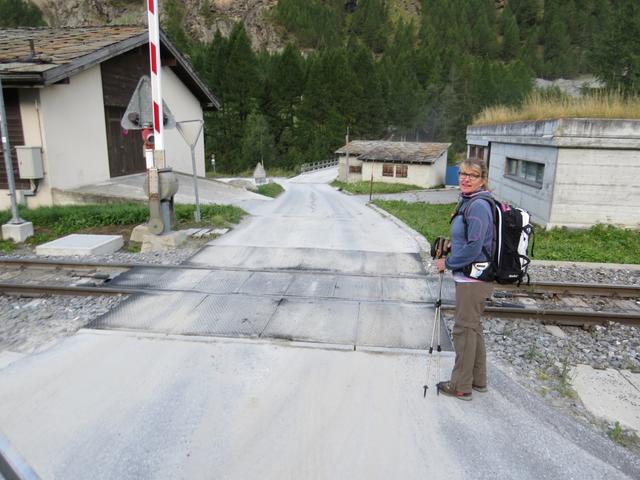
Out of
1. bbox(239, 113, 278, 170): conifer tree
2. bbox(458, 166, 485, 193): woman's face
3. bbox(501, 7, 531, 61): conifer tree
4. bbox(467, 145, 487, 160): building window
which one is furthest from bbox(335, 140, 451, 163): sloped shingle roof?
bbox(501, 7, 531, 61): conifer tree

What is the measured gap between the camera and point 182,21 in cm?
12469

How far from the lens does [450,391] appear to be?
4.10 meters

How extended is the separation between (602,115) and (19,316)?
1309 cm

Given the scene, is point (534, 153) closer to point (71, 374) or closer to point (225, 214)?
point (225, 214)

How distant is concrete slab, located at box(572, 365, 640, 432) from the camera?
13.2 ft

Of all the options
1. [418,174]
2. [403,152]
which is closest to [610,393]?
[418,174]

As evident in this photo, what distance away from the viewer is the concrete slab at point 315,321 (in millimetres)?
5273

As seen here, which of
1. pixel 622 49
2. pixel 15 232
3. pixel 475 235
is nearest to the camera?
pixel 475 235

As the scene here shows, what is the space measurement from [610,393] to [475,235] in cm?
216

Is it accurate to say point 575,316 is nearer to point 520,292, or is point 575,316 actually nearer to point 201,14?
point 520,292

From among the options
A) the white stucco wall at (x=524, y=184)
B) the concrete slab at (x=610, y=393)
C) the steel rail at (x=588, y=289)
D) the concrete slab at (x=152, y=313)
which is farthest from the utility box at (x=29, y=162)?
the concrete slab at (x=610, y=393)

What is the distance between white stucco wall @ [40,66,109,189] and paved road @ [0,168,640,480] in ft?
31.9

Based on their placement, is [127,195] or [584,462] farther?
[127,195]

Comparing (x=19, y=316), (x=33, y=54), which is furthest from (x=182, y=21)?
(x=19, y=316)
